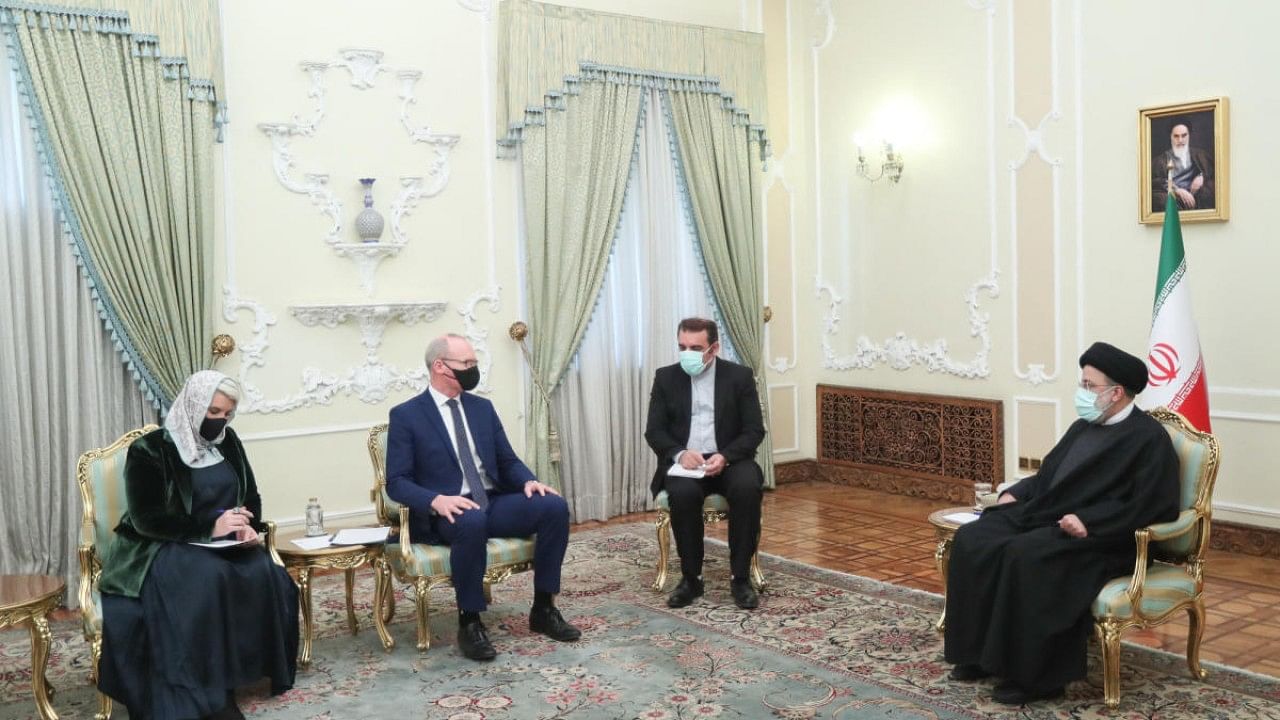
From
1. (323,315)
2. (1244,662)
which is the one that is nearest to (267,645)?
(323,315)

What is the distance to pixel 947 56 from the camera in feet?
24.3

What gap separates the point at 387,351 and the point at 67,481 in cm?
177

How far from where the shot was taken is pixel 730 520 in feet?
17.5

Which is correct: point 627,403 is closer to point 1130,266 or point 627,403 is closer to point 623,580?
point 623,580

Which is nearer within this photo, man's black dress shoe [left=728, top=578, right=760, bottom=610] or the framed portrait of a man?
man's black dress shoe [left=728, top=578, right=760, bottom=610]

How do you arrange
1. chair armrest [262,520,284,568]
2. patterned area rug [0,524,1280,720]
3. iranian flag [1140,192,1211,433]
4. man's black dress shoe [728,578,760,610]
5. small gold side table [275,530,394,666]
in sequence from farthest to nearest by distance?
iranian flag [1140,192,1211,433], man's black dress shoe [728,578,760,610], small gold side table [275,530,394,666], chair armrest [262,520,284,568], patterned area rug [0,524,1280,720]

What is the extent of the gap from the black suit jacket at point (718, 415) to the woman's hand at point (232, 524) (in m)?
1.96

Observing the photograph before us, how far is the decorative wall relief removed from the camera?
626 cm

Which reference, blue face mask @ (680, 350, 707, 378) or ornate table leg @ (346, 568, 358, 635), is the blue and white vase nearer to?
blue face mask @ (680, 350, 707, 378)

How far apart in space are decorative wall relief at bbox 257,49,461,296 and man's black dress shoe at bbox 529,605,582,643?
2.47m

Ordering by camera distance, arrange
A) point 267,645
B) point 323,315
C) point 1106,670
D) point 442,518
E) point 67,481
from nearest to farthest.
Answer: point 1106,670 → point 267,645 → point 442,518 → point 67,481 → point 323,315

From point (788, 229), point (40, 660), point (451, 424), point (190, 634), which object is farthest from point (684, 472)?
point (788, 229)

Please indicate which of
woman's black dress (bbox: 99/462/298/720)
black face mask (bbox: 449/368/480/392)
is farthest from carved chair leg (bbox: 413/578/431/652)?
black face mask (bbox: 449/368/480/392)

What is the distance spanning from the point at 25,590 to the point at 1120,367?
148 inches
